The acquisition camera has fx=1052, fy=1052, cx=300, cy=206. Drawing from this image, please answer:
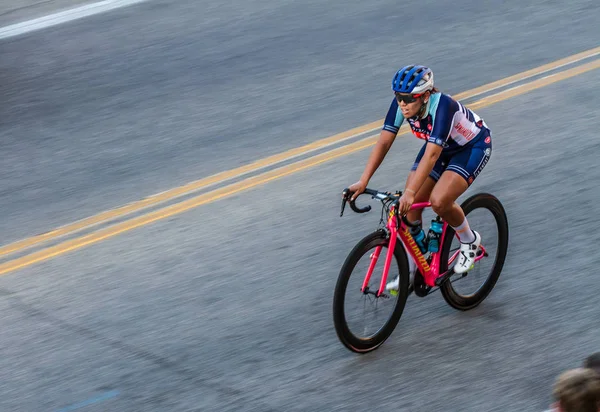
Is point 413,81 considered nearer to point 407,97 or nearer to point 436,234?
point 407,97

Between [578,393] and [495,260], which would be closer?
[578,393]

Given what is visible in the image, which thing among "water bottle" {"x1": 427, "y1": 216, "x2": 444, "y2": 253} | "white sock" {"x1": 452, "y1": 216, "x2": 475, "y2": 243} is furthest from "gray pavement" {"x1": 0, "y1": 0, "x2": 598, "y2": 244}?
"white sock" {"x1": 452, "y1": 216, "x2": 475, "y2": 243}

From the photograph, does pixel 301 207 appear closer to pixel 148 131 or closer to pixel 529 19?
pixel 148 131

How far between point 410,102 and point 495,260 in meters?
1.62

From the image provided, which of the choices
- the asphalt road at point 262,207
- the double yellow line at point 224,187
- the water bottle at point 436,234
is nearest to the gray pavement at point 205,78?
the asphalt road at point 262,207

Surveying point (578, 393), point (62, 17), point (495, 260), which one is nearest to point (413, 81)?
point (495, 260)

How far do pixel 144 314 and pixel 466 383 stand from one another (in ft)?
7.99

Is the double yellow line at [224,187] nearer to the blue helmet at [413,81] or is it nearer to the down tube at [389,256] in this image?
the down tube at [389,256]

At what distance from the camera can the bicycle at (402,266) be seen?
670 cm

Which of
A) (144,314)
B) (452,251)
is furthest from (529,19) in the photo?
(144,314)

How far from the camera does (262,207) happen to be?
30.9 ft

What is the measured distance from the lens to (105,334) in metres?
7.39

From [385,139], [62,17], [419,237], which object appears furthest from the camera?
[62,17]

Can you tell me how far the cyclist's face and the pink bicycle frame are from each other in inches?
25.1
